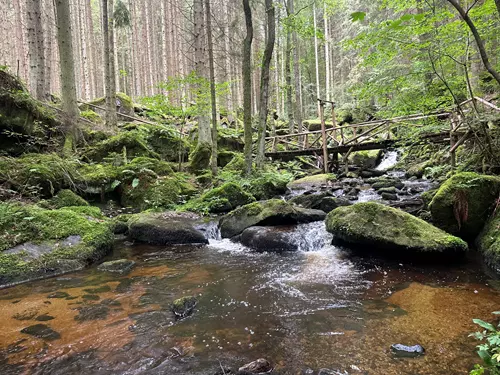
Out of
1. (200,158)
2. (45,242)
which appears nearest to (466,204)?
(45,242)

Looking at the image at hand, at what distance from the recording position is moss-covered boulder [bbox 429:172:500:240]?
578 centimetres

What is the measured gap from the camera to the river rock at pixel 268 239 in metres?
6.86

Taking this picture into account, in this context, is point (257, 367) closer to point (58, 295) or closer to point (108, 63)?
point (58, 295)

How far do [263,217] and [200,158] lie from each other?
633 centimetres

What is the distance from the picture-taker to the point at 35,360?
304 cm

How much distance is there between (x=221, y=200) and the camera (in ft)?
31.5

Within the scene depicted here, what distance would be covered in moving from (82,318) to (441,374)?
3732 mm

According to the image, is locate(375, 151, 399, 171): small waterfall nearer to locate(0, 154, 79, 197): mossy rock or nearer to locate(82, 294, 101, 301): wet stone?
locate(0, 154, 79, 197): mossy rock

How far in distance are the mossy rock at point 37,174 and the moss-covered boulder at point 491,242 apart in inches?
354

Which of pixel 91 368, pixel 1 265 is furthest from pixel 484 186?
pixel 1 265

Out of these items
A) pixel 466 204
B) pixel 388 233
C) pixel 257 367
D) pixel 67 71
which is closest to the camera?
pixel 257 367

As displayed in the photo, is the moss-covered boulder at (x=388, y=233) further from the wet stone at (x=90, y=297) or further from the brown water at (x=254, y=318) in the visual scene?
the wet stone at (x=90, y=297)

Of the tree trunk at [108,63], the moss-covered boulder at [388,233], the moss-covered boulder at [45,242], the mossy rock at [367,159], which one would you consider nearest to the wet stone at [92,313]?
the moss-covered boulder at [45,242]

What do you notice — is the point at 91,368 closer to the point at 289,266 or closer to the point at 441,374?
the point at 441,374
